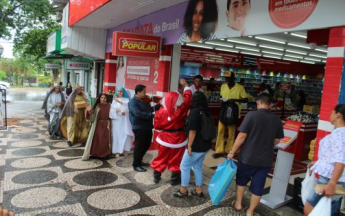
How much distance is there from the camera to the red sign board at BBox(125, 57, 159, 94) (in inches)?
305

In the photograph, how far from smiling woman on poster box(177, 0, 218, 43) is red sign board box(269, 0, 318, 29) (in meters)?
1.34

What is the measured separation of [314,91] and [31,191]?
1460 centimetres

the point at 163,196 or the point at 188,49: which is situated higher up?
the point at 188,49

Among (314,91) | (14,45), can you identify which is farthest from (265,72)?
(14,45)

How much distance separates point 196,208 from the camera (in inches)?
143

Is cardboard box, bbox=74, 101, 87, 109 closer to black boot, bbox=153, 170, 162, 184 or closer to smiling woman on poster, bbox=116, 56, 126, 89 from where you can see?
black boot, bbox=153, 170, 162, 184

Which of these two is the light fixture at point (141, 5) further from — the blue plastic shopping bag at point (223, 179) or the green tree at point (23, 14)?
the green tree at point (23, 14)

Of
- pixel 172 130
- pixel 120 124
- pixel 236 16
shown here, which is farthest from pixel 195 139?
pixel 120 124

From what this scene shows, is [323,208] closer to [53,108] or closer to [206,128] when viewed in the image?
[206,128]

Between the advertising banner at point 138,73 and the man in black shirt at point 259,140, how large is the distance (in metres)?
4.62

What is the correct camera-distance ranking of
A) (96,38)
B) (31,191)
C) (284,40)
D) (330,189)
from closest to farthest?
(330,189)
(31,191)
(284,40)
(96,38)

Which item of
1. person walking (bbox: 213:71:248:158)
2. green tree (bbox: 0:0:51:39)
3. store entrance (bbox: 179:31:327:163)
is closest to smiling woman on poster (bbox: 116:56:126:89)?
store entrance (bbox: 179:31:327:163)

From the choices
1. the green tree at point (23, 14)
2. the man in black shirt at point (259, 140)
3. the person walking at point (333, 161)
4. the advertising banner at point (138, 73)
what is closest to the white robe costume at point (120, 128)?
the advertising banner at point (138, 73)

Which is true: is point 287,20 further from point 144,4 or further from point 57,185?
point 57,185
